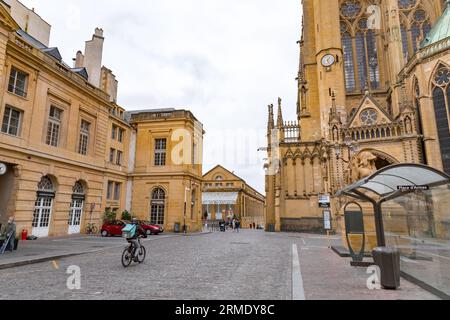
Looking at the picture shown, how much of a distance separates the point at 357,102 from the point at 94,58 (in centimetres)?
3154

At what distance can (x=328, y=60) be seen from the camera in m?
35.1

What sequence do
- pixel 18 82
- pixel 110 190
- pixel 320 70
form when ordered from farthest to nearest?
pixel 320 70, pixel 110 190, pixel 18 82

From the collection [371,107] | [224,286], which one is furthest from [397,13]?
[224,286]

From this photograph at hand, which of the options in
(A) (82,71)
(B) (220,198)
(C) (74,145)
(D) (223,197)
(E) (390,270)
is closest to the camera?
(E) (390,270)

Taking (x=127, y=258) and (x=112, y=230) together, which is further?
(x=112, y=230)

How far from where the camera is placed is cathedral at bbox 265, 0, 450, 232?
2906cm

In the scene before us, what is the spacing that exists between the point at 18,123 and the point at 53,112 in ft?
11.7

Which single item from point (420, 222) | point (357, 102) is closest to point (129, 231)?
point (420, 222)

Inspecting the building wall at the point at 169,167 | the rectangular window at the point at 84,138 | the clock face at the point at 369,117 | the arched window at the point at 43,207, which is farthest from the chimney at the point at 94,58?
the clock face at the point at 369,117

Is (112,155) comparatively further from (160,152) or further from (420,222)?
(420,222)

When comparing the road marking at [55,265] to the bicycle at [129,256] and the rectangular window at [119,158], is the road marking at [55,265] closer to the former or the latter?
the bicycle at [129,256]

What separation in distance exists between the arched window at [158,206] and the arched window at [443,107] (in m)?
29.1

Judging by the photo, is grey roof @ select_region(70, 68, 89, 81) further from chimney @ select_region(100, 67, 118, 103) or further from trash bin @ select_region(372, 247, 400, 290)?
trash bin @ select_region(372, 247, 400, 290)

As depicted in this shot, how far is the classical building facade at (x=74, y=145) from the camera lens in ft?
60.0
